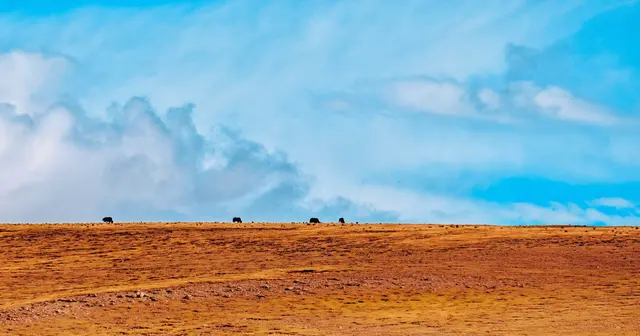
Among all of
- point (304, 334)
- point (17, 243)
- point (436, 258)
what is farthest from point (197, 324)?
point (17, 243)

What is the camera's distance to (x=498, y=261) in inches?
1674

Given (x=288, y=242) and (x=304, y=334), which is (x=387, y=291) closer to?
(x=304, y=334)

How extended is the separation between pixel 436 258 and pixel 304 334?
50.9 ft

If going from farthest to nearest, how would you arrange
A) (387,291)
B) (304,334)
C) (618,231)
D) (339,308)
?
1. (618,231)
2. (387,291)
3. (339,308)
4. (304,334)

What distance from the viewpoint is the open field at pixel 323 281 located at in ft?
103

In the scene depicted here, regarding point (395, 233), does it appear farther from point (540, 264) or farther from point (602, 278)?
point (602, 278)

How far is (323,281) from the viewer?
127 feet

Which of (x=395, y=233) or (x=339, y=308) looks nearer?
(x=339, y=308)

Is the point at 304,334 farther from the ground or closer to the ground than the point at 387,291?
closer to the ground

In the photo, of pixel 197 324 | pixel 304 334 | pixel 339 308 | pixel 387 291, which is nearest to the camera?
pixel 304 334

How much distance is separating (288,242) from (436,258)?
9.97 meters

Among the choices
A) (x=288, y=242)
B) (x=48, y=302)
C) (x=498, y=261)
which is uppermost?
(x=288, y=242)

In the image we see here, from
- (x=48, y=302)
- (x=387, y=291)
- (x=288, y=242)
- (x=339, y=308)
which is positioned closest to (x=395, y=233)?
(x=288, y=242)

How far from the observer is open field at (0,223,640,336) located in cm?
3141
